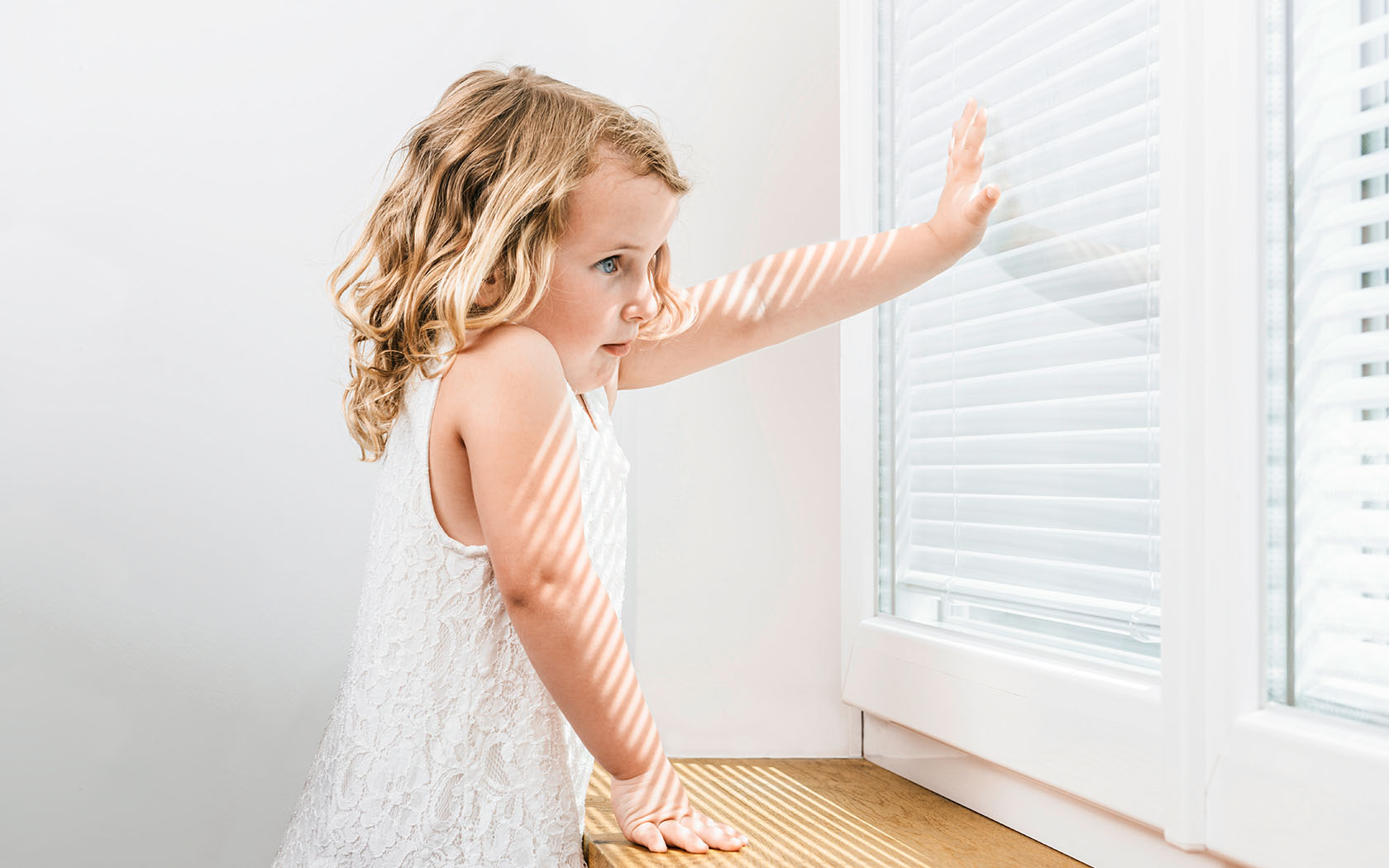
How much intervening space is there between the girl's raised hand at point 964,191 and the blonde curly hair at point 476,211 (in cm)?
24

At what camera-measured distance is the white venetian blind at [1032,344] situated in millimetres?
736

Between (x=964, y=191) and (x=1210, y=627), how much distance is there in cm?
43

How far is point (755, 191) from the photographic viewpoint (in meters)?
1.20

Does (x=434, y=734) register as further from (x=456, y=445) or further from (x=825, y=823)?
(x=825, y=823)

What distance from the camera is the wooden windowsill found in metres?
0.77

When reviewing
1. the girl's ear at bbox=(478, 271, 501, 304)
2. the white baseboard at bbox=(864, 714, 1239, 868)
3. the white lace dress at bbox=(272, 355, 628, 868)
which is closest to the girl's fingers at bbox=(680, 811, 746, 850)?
the white lace dress at bbox=(272, 355, 628, 868)

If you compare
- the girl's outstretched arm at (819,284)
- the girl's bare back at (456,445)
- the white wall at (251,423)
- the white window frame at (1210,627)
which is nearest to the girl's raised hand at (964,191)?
the girl's outstretched arm at (819,284)

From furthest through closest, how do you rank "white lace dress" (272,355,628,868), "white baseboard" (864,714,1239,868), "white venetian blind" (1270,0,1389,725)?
"white lace dress" (272,355,628,868) < "white baseboard" (864,714,1239,868) < "white venetian blind" (1270,0,1389,725)

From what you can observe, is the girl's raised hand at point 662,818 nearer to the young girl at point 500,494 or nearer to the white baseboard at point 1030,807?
the young girl at point 500,494

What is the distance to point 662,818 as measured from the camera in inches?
31.4


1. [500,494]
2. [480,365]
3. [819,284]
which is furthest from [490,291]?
[819,284]

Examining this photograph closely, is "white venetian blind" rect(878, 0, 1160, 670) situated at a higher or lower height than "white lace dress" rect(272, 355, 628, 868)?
higher

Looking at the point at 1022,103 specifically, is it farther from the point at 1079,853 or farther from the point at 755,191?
the point at 1079,853

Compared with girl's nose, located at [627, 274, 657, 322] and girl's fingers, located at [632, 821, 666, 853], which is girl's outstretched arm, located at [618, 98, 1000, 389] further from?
girl's fingers, located at [632, 821, 666, 853]
